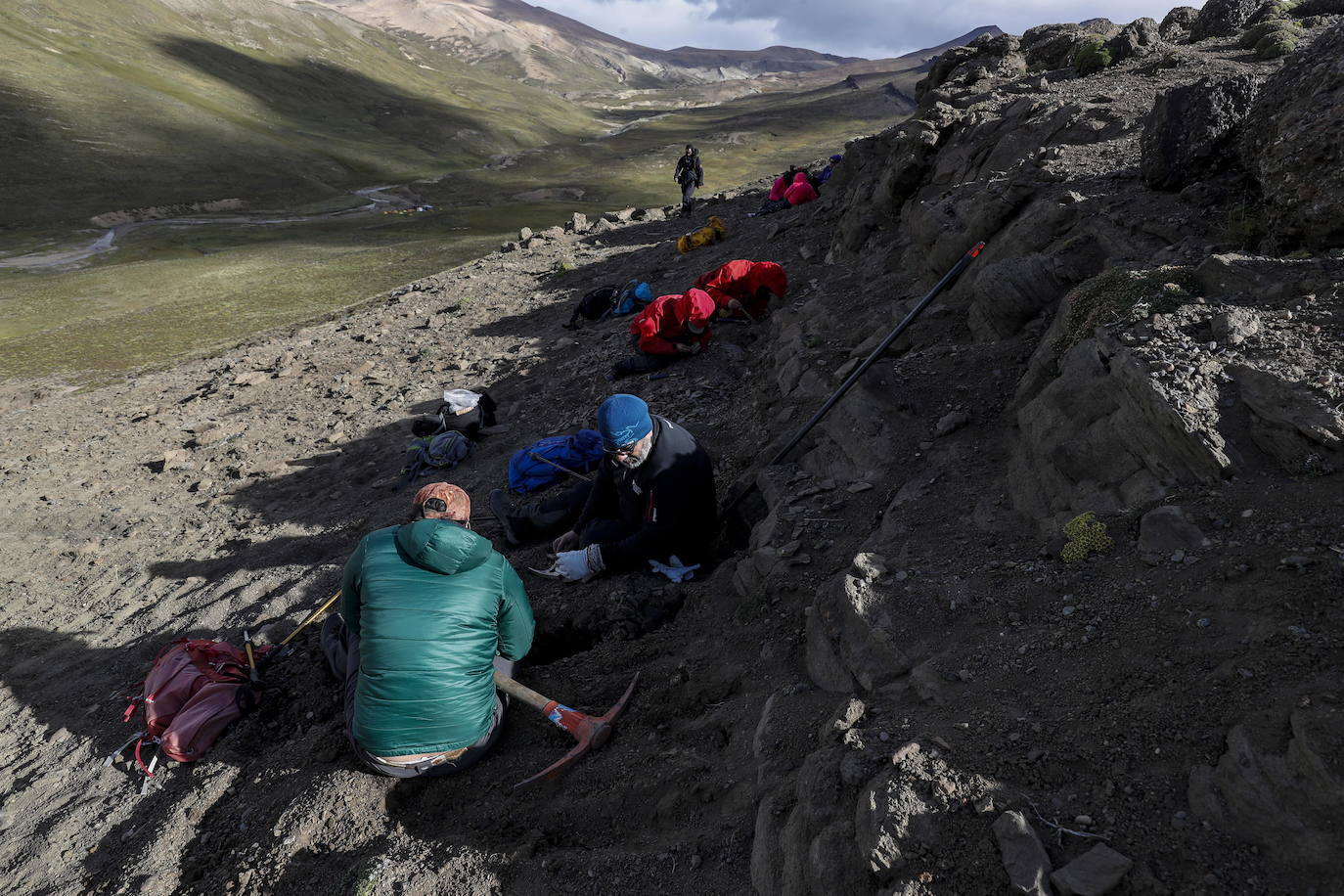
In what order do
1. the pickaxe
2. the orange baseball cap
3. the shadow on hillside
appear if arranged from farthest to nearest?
the shadow on hillside → the orange baseball cap → the pickaxe

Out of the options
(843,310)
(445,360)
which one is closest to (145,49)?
(445,360)

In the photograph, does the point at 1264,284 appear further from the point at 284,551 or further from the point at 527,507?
the point at 284,551

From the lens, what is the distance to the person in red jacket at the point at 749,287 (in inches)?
526

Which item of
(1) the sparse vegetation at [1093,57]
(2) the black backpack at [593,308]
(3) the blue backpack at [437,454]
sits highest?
(1) the sparse vegetation at [1093,57]

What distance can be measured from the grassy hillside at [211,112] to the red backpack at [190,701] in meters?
68.0

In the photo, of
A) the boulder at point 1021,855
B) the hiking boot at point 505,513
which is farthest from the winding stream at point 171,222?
the boulder at point 1021,855

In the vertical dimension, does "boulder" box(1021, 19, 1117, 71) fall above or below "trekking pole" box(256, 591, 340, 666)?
above

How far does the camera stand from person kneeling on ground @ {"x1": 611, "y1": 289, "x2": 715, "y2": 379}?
12461 mm

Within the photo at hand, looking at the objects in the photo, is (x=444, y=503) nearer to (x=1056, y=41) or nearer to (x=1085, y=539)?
(x=1085, y=539)

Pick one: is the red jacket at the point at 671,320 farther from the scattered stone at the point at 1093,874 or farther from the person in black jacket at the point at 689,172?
the person in black jacket at the point at 689,172

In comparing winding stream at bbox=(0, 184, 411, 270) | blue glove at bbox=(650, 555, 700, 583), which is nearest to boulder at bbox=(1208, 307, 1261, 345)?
blue glove at bbox=(650, 555, 700, 583)

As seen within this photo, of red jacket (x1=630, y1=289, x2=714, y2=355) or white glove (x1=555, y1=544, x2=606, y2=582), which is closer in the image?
white glove (x1=555, y1=544, x2=606, y2=582)

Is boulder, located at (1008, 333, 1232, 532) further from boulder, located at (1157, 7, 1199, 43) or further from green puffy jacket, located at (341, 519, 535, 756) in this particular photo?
boulder, located at (1157, 7, 1199, 43)

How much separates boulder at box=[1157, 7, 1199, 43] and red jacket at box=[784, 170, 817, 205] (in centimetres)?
881
